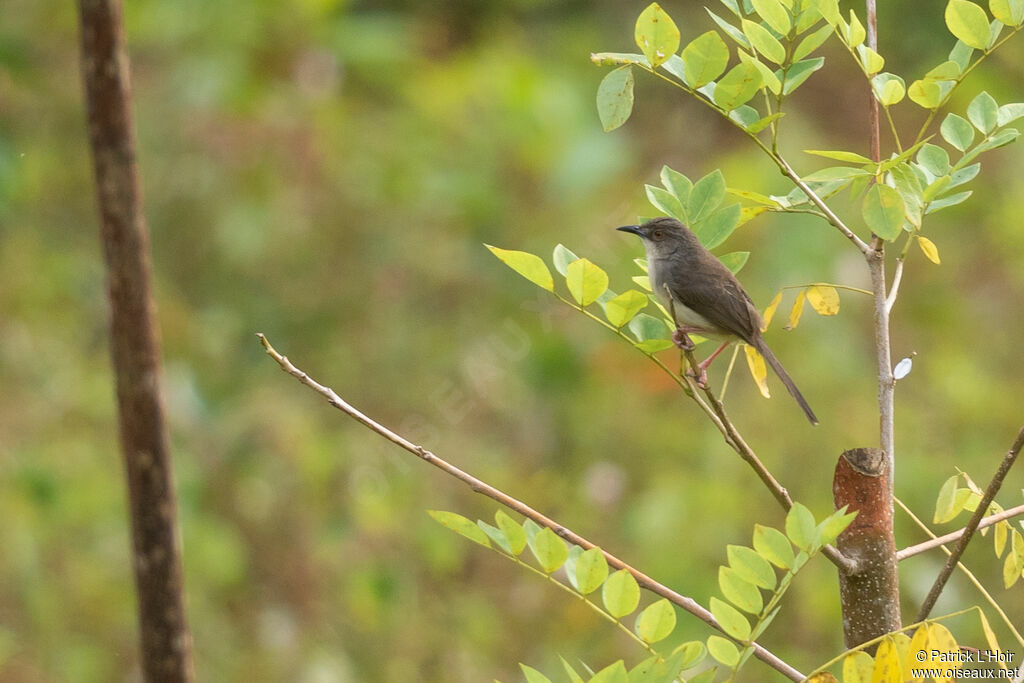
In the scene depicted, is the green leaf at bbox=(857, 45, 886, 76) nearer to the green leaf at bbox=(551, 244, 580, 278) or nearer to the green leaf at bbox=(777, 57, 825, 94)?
the green leaf at bbox=(777, 57, 825, 94)

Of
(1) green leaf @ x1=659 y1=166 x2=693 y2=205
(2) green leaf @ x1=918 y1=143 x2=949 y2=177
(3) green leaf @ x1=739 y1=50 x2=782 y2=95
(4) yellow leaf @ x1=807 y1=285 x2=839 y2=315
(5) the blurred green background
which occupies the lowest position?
(5) the blurred green background

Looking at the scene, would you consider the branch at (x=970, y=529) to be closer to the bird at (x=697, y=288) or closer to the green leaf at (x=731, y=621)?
the green leaf at (x=731, y=621)

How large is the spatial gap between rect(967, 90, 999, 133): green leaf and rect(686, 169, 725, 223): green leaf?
332mm

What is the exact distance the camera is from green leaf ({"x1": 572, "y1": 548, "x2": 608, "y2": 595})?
125 centimetres

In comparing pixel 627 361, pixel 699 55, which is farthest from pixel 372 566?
pixel 699 55

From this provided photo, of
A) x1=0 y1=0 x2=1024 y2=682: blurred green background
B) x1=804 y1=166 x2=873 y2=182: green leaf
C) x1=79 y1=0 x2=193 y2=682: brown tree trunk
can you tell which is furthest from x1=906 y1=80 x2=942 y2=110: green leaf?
x1=0 y1=0 x2=1024 y2=682: blurred green background

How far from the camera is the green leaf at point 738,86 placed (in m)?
1.34

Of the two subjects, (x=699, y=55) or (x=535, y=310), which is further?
(x=535, y=310)

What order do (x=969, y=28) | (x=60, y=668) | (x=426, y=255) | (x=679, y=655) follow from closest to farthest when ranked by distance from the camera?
(x=679, y=655), (x=969, y=28), (x=60, y=668), (x=426, y=255)

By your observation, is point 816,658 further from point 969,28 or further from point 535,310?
point 969,28

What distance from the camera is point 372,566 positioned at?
4539 millimetres

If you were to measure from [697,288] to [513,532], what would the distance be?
179 centimetres

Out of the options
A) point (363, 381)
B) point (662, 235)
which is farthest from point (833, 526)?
point (363, 381)

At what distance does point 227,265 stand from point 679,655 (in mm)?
4005
